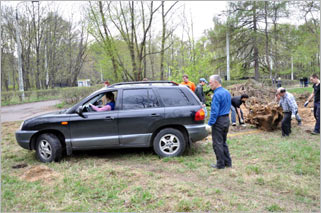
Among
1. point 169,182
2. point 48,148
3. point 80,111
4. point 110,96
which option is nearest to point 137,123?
point 110,96

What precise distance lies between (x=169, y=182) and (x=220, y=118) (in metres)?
1.57

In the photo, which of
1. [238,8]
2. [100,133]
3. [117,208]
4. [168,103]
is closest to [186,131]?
[168,103]

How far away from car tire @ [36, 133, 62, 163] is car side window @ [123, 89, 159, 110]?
5.62 feet

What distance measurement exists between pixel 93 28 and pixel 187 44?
5.77 meters

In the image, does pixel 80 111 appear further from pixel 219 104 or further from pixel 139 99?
pixel 219 104

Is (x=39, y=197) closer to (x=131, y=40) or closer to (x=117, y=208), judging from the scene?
(x=117, y=208)

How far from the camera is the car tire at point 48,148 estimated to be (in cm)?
550

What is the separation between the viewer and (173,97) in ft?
19.1

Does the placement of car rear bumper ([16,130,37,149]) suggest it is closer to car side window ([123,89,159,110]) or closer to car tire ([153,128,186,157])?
car side window ([123,89,159,110])

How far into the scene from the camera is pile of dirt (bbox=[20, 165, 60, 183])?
4.59 metres

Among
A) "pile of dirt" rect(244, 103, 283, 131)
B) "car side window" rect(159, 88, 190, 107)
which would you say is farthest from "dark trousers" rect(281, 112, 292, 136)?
"car side window" rect(159, 88, 190, 107)

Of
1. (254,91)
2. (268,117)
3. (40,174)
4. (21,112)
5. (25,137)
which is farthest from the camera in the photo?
(21,112)

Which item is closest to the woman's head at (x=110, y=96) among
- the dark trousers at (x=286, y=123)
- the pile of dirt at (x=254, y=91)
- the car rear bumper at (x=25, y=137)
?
the car rear bumper at (x=25, y=137)

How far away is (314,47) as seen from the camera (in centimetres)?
3438
